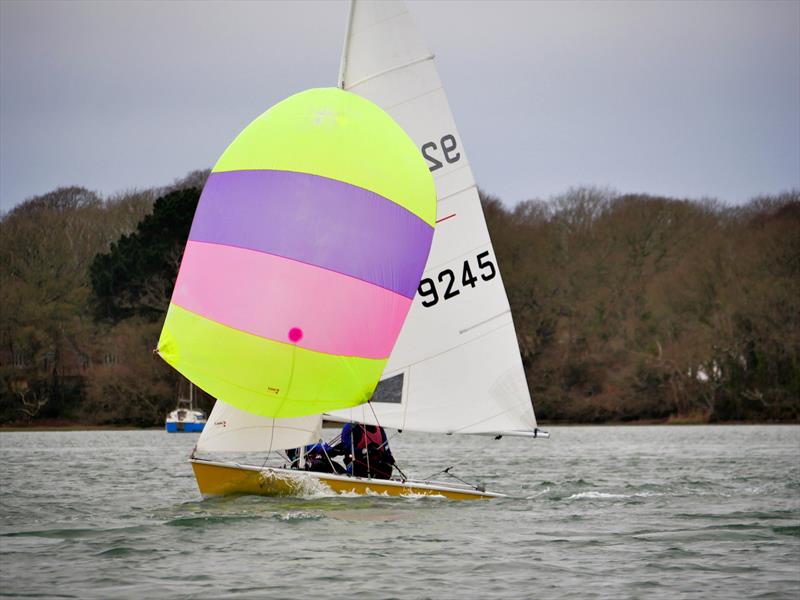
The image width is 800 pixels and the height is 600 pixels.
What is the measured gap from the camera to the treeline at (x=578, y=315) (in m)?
45.7

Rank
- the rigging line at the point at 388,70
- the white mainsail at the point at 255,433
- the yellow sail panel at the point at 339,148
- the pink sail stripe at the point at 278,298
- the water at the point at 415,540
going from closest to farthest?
1. the water at the point at 415,540
2. the pink sail stripe at the point at 278,298
3. the yellow sail panel at the point at 339,148
4. the white mainsail at the point at 255,433
5. the rigging line at the point at 388,70

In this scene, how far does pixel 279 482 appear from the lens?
14938 millimetres

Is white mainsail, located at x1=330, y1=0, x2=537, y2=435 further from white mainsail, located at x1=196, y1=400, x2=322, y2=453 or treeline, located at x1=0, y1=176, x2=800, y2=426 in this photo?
treeline, located at x1=0, y1=176, x2=800, y2=426

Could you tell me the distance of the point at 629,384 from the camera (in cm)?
4850

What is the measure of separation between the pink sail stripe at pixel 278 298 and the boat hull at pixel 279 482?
5.94 ft

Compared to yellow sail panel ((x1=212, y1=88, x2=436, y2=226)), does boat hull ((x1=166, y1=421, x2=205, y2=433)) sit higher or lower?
lower

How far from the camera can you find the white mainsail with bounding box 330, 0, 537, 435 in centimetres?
1534

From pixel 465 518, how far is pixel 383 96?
457cm

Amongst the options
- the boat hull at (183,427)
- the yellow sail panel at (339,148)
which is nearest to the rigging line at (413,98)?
the yellow sail panel at (339,148)

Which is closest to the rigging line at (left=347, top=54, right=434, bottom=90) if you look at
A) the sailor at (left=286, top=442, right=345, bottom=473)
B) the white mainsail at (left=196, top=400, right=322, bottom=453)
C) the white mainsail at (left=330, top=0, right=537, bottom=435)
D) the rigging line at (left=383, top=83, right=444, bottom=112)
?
the white mainsail at (left=330, top=0, right=537, bottom=435)

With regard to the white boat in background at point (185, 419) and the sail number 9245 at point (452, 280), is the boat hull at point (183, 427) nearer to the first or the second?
the white boat in background at point (185, 419)

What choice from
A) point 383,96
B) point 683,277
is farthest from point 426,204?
point 683,277

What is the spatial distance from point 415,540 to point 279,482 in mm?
2900

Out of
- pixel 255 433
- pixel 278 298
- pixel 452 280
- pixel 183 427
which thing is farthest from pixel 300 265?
pixel 183 427
